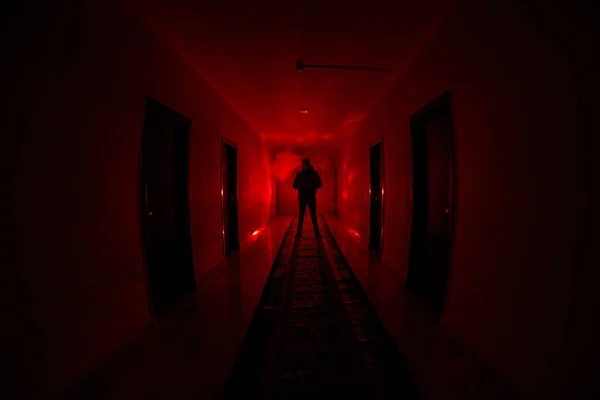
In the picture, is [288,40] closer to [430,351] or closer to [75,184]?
[75,184]

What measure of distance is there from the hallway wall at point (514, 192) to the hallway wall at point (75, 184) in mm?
2454

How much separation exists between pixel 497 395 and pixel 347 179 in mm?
5842

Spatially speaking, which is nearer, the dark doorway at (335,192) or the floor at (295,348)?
the floor at (295,348)

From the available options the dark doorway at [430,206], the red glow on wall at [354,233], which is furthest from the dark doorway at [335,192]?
the dark doorway at [430,206]

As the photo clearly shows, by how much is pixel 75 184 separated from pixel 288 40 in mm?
2048

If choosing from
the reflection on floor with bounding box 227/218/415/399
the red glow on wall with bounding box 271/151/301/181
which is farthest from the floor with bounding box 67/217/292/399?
the red glow on wall with bounding box 271/151/301/181

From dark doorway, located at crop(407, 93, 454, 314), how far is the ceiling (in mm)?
775

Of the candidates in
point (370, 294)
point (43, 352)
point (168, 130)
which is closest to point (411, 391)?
point (370, 294)

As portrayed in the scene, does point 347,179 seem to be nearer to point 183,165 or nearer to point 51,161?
point 183,165

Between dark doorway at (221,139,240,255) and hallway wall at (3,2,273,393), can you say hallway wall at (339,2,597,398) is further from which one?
dark doorway at (221,139,240,255)

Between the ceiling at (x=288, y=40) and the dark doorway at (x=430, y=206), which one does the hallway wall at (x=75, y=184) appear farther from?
the dark doorway at (x=430, y=206)

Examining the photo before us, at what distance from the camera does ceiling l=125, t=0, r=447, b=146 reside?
1.75 meters

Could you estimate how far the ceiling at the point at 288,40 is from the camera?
5.75 ft

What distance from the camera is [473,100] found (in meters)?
1.52
